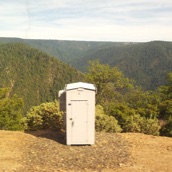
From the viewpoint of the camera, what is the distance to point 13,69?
6043 inches

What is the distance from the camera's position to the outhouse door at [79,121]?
1061 centimetres

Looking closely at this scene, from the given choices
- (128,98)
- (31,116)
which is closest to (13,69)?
(128,98)

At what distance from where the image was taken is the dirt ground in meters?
8.57

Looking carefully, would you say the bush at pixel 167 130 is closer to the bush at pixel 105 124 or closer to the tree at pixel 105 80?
the bush at pixel 105 124

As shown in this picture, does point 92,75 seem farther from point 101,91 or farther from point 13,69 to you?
point 13,69

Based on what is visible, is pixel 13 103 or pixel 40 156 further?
pixel 13 103

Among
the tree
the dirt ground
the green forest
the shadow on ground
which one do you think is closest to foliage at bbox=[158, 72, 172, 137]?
the green forest

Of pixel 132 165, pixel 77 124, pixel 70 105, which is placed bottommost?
pixel 132 165

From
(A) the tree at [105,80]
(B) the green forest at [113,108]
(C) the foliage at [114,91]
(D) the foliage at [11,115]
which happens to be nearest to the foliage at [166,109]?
(B) the green forest at [113,108]

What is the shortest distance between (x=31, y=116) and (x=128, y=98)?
24.0 meters

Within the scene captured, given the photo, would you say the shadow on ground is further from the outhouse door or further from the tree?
the tree

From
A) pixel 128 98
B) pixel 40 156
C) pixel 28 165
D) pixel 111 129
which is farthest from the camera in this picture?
pixel 128 98

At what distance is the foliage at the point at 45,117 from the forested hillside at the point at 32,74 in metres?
120

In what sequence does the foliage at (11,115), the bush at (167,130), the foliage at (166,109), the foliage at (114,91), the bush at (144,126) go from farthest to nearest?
the foliage at (114,91), the foliage at (11,115), the foliage at (166,109), the bush at (167,130), the bush at (144,126)
